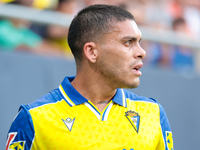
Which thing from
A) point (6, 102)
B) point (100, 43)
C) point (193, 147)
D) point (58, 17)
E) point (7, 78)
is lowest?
point (193, 147)

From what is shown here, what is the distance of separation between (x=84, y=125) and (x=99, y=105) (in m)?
0.23

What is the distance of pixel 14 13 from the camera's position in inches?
163

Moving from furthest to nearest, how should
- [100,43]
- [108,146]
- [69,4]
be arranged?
1. [69,4]
2. [100,43]
3. [108,146]

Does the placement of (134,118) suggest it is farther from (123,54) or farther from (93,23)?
(93,23)

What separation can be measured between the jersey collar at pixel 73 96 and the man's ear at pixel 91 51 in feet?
0.84

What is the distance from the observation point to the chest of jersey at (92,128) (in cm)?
224

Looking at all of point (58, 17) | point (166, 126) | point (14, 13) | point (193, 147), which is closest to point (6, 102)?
point (14, 13)

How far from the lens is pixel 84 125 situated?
2.32m

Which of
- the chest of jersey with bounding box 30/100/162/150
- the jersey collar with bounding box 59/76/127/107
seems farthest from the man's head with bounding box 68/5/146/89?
the chest of jersey with bounding box 30/100/162/150

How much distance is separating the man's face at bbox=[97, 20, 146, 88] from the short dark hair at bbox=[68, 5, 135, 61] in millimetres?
54

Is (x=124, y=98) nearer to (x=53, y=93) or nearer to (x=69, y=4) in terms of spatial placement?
(x=53, y=93)

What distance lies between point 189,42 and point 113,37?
375cm

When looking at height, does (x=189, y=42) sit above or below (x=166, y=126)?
above

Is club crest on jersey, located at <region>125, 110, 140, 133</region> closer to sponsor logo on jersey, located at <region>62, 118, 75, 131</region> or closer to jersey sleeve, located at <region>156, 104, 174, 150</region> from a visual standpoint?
jersey sleeve, located at <region>156, 104, 174, 150</region>
